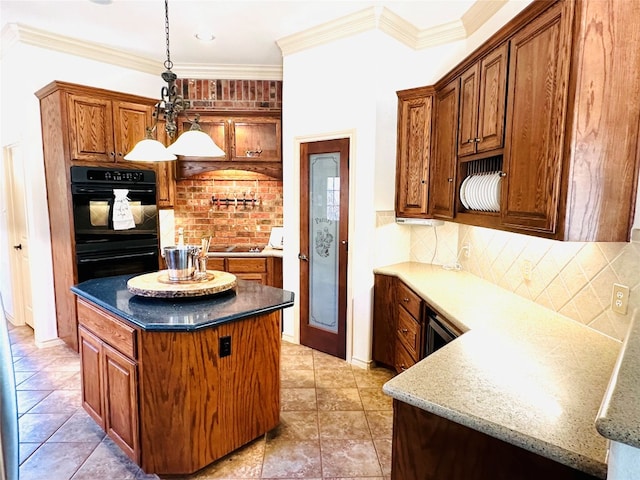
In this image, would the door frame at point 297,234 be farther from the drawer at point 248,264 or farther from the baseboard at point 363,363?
the drawer at point 248,264

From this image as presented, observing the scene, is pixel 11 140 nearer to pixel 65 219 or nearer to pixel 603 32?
pixel 65 219

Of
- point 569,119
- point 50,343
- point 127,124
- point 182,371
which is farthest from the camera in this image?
point 50,343

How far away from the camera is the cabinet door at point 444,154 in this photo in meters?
2.64

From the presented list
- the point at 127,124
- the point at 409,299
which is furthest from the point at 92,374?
the point at 127,124

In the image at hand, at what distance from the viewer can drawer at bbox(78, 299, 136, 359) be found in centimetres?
188

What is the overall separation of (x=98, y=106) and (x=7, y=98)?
1.13 metres

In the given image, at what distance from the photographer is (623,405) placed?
798mm

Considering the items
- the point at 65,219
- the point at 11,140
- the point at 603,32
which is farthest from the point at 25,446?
the point at 603,32

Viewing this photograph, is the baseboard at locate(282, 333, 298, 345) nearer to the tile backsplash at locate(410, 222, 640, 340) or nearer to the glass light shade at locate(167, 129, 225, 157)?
the tile backsplash at locate(410, 222, 640, 340)

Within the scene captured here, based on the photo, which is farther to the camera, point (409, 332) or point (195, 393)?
point (409, 332)

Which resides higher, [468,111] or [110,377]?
[468,111]

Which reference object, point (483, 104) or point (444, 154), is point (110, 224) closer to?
point (444, 154)

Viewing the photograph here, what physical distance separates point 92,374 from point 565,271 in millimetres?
2770

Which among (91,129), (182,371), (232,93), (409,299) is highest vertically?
(232,93)
